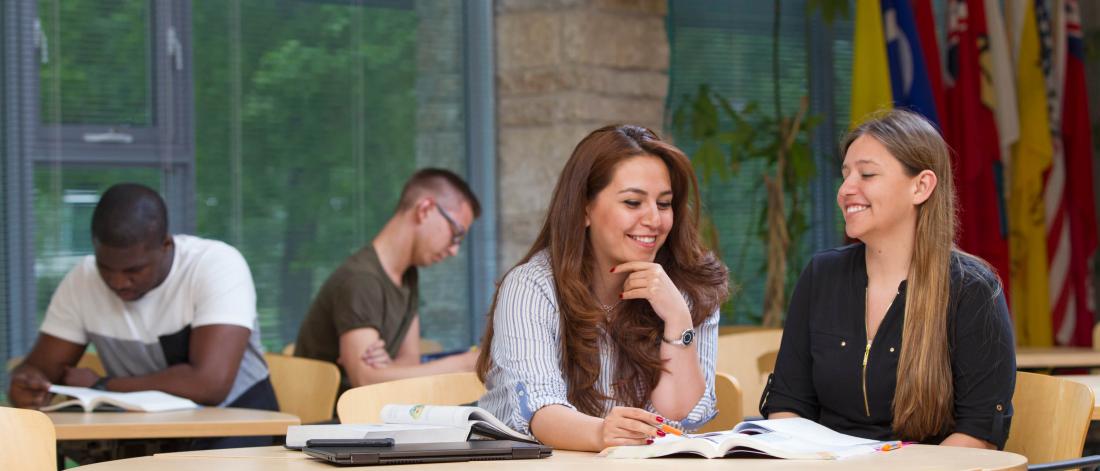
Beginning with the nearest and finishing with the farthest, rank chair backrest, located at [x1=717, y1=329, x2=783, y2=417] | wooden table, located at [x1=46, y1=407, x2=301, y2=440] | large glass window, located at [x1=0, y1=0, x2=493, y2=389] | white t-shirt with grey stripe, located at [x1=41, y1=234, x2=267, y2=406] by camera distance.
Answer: wooden table, located at [x1=46, y1=407, x2=301, y2=440], chair backrest, located at [x1=717, y1=329, x2=783, y2=417], white t-shirt with grey stripe, located at [x1=41, y1=234, x2=267, y2=406], large glass window, located at [x1=0, y1=0, x2=493, y2=389]

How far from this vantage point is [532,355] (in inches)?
103

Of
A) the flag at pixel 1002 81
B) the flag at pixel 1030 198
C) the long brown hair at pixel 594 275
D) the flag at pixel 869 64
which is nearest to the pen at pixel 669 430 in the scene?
the long brown hair at pixel 594 275

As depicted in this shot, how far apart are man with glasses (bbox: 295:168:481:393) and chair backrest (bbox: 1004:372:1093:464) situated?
1969 millimetres

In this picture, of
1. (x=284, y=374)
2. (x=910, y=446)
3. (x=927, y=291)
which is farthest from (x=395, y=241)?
(x=910, y=446)

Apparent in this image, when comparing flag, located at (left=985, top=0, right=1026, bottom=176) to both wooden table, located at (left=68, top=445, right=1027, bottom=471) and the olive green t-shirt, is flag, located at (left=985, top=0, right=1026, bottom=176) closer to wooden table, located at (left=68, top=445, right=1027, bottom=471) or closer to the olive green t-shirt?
the olive green t-shirt

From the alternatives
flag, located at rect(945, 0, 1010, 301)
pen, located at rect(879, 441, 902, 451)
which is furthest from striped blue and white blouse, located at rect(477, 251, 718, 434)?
flag, located at rect(945, 0, 1010, 301)

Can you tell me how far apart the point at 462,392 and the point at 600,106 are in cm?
264

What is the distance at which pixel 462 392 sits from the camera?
2996 mm

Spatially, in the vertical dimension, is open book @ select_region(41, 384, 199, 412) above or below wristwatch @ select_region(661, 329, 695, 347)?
below

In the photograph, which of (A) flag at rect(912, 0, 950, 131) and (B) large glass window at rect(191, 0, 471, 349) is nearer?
(B) large glass window at rect(191, 0, 471, 349)

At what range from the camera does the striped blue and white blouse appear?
2.57 m

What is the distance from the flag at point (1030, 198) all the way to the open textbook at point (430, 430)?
4504mm

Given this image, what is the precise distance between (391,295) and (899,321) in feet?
7.35

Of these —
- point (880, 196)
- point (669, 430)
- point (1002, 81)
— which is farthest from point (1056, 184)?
point (669, 430)
